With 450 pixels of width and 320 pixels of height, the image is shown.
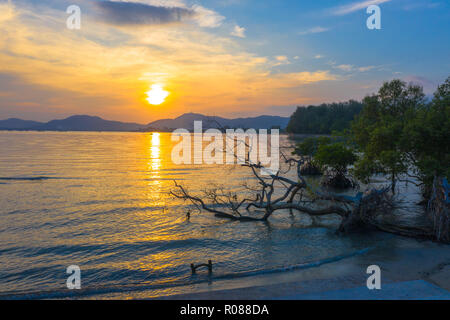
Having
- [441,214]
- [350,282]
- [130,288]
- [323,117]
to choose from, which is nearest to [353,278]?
[350,282]

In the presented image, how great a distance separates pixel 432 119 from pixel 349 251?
7.98 meters

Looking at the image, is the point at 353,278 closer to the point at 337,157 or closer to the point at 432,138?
the point at 432,138

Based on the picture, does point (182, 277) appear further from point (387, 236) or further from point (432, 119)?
point (432, 119)

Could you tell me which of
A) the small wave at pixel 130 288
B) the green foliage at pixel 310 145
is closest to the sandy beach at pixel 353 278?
the small wave at pixel 130 288

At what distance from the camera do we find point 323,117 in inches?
5935

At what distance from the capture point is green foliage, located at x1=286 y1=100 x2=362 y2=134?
140m

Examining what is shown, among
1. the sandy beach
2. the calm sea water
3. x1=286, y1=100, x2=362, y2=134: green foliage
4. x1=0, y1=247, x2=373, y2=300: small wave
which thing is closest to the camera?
the sandy beach

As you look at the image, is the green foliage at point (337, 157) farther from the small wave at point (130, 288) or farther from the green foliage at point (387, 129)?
the small wave at point (130, 288)

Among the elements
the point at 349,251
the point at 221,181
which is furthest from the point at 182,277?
the point at 221,181

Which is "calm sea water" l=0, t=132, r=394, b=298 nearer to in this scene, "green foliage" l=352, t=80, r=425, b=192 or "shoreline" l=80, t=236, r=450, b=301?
"shoreline" l=80, t=236, r=450, b=301

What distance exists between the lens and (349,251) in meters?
11.5

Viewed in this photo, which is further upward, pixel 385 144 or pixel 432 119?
pixel 432 119

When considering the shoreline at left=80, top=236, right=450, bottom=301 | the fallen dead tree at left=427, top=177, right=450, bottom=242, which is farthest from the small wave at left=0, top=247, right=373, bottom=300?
the fallen dead tree at left=427, top=177, right=450, bottom=242

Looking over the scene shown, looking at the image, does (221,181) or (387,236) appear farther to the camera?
(221,181)
